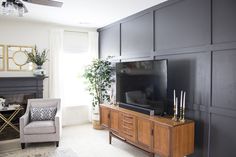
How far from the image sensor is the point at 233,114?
2.64 meters

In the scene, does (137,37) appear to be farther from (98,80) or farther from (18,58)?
(18,58)

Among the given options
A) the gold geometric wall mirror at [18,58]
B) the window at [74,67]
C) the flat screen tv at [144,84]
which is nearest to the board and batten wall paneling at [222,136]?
the flat screen tv at [144,84]

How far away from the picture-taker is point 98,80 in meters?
5.19

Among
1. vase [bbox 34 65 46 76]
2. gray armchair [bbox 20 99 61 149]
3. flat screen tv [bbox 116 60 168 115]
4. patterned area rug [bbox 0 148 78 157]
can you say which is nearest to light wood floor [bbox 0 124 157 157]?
patterned area rug [bbox 0 148 78 157]

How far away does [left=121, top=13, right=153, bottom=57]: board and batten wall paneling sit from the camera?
4.04 metres

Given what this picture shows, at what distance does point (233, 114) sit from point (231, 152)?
49cm

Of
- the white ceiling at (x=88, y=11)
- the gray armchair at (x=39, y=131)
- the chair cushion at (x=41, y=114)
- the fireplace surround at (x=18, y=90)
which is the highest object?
the white ceiling at (x=88, y=11)

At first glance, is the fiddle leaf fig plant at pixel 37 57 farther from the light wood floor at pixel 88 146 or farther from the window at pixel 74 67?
the light wood floor at pixel 88 146

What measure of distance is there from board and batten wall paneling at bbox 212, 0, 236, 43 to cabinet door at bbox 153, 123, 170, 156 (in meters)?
1.42

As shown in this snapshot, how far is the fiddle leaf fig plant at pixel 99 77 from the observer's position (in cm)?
514

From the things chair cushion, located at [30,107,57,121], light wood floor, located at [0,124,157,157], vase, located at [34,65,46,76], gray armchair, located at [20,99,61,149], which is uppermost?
vase, located at [34,65,46,76]

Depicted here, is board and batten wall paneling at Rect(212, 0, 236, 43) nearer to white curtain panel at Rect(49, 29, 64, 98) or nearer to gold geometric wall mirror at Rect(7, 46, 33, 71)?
white curtain panel at Rect(49, 29, 64, 98)

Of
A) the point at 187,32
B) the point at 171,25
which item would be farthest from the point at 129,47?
the point at 187,32

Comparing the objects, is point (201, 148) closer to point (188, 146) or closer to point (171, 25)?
point (188, 146)
